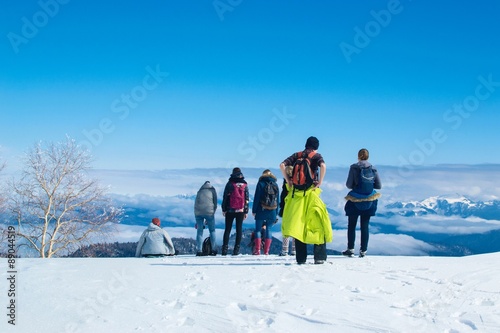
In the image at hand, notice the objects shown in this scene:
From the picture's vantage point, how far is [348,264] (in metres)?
10.1

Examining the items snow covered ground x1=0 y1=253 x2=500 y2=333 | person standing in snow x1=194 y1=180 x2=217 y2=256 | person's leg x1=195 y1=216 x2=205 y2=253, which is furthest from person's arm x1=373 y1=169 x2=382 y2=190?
person's leg x1=195 y1=216 x2=205 y2=253

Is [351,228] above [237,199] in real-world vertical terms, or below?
below

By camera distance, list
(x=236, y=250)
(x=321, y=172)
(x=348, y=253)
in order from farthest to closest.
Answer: (x=236, y=250) → (x=348, y=253) → (x=321, y=172)

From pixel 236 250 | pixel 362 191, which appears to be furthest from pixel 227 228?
pixel 362 191

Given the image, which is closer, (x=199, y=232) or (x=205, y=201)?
(x=205, y=201)

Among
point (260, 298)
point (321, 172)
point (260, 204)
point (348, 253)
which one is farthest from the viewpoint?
point (260, 204)

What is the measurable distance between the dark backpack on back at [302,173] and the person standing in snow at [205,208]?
16.2 feet

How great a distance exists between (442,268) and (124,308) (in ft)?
20.2

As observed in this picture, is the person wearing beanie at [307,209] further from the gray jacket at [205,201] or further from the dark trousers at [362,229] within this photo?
the gray jacket at [205,201]

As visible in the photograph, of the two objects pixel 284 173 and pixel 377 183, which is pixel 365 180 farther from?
pixel 284 173

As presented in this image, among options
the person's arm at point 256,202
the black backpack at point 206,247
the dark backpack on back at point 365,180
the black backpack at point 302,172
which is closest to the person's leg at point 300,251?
the black backpack at point 302,172

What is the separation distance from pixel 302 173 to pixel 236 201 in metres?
4.18

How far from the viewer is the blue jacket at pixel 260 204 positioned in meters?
13.5

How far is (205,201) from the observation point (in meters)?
14.1
